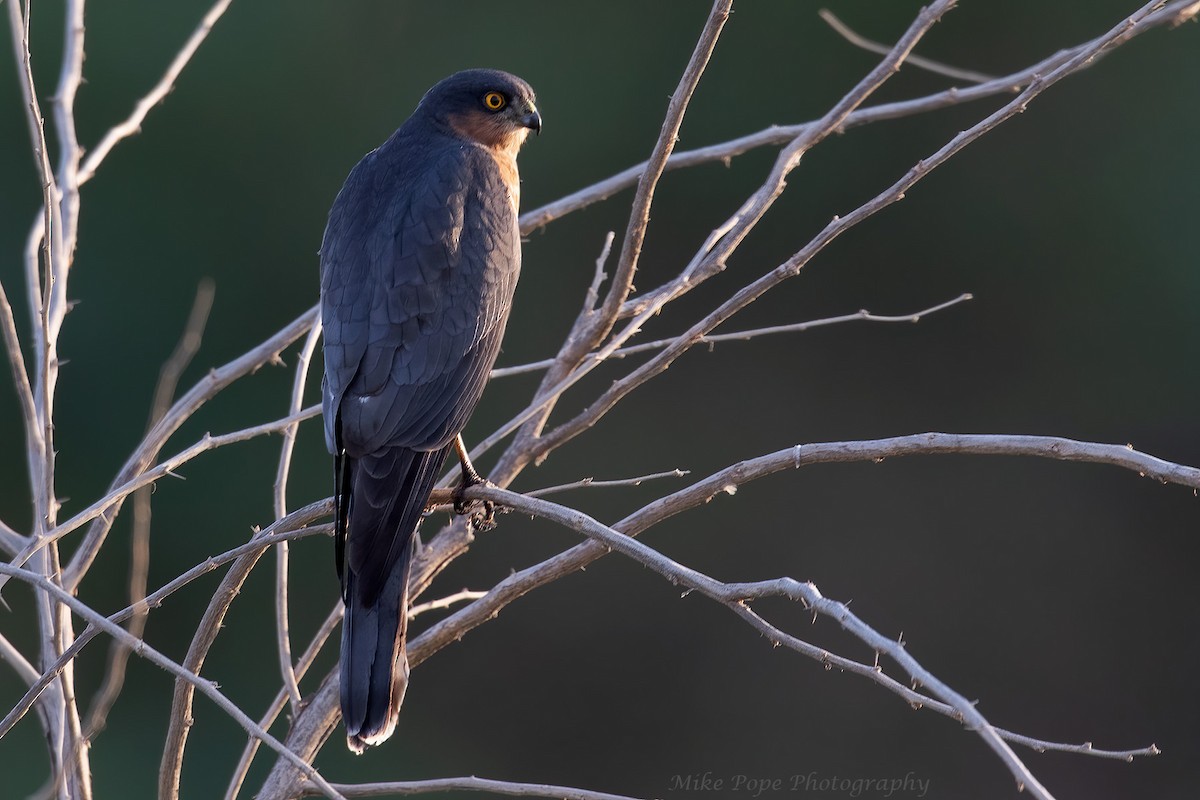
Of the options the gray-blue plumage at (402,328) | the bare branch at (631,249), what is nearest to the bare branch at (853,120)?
the bare branch at (631,249)

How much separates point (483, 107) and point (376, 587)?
4.64 feet

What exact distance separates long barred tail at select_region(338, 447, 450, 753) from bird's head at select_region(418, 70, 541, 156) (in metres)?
1.12

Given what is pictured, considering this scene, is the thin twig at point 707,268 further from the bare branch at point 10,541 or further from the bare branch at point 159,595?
the bare branch at point 10,541

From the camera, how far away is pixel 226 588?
176 cm

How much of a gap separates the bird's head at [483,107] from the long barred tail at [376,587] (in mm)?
1121

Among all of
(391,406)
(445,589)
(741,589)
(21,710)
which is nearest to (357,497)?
(391,406)

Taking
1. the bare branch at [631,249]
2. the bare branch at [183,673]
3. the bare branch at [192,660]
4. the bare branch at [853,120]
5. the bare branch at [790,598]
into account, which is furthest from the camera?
the bare branch at [853,120]

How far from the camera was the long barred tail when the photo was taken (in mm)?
1924

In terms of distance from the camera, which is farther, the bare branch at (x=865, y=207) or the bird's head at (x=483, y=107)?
the bird's head at (x=483, y=107)

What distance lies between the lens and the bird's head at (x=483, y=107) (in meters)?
2.96

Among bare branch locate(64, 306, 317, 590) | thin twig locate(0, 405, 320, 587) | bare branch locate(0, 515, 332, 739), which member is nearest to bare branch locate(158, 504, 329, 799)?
bare branch locate(0, 515, 332, 739)

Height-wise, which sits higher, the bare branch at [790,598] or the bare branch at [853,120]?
the bare branch at [853,120]

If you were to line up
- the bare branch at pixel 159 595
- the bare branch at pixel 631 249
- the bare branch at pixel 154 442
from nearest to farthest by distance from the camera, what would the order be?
the bare branch at pixel 159 595 < the bare branch at pixel 631 249 < the bare branch at pixel 154 442

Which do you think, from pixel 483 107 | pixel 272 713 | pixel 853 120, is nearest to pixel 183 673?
pixel 272 713
